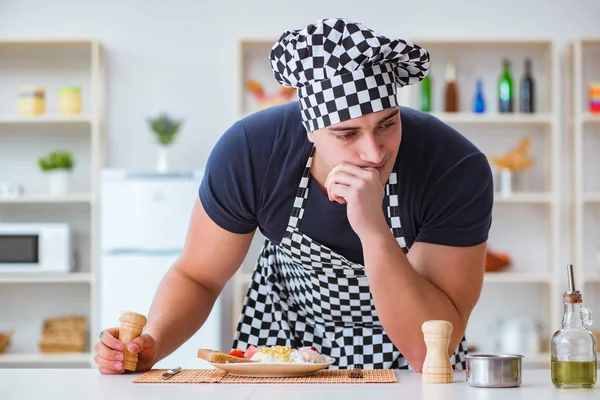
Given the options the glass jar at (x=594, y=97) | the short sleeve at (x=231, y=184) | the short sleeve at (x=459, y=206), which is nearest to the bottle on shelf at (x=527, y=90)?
the glass jar at (x=594, y=97)

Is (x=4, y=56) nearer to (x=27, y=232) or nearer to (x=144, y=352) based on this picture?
(x=27, y=232)

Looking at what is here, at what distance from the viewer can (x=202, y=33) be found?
497cm

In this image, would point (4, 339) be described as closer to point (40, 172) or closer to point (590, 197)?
point (40, 172)

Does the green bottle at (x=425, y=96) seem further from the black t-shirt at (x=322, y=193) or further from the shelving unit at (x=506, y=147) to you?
the black t-shirt at (x=322, y=193)

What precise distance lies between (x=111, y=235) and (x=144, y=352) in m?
2.92

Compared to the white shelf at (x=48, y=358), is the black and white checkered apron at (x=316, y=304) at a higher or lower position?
higher

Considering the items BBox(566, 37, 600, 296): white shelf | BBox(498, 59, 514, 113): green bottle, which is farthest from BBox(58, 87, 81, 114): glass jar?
BBox(566, 37, 600, 296): white shelf

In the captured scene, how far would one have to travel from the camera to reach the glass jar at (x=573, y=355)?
1.29 m

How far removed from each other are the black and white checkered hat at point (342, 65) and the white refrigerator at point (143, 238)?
273 centimetres

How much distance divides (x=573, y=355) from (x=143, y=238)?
332cm

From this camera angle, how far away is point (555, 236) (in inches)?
185

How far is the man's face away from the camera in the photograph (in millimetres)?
1564

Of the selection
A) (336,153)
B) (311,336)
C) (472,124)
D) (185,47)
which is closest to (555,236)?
(472,124)

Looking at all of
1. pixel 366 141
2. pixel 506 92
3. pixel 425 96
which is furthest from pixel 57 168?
pixel 366 141
